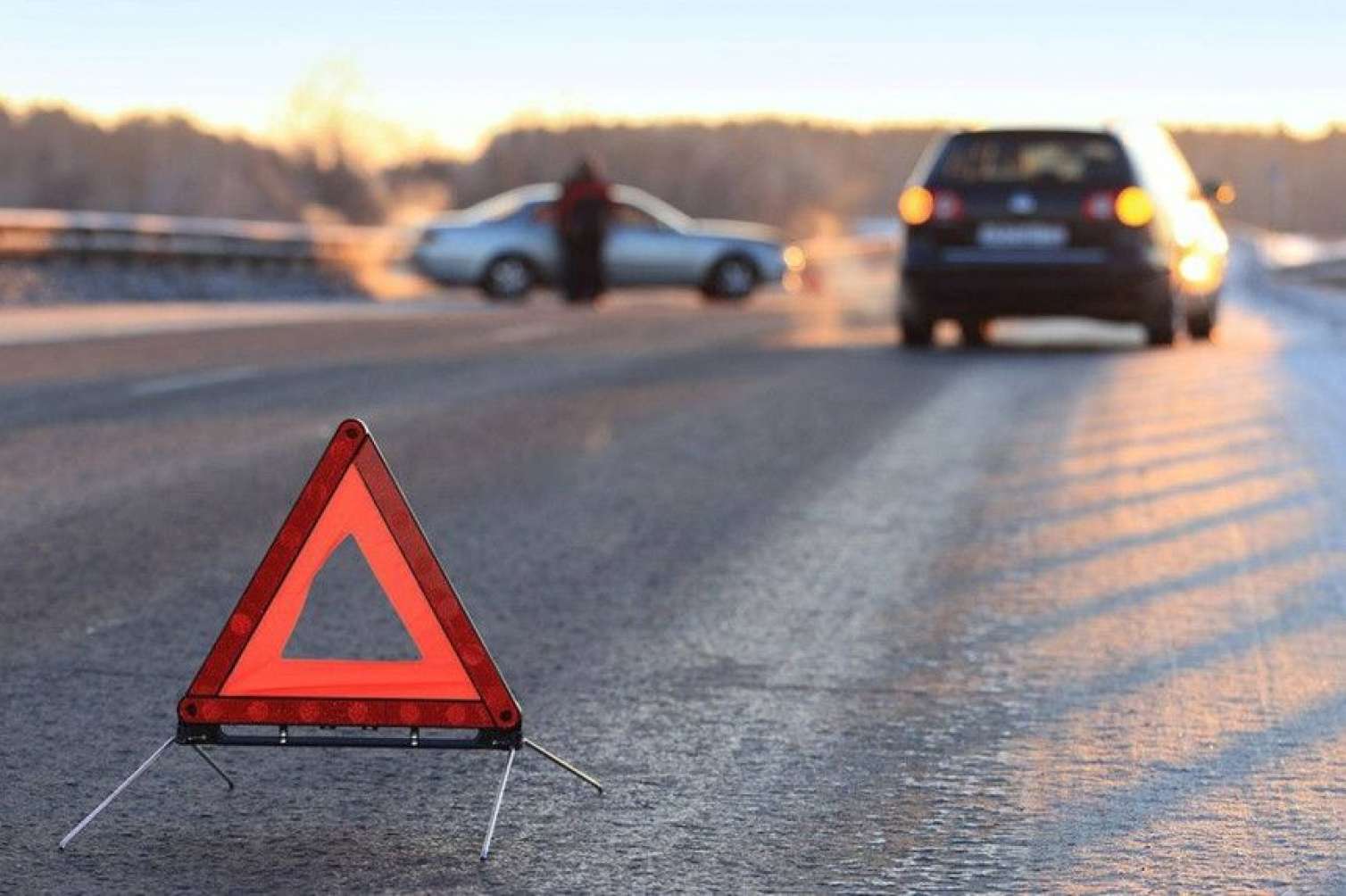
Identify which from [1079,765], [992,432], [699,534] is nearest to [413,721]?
[1079,765]

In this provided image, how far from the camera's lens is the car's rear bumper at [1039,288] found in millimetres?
18953

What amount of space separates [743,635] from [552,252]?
24.5 meters

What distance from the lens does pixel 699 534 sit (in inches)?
363

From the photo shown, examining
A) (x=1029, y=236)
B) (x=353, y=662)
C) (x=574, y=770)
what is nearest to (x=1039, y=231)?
(x=1029, y=236)

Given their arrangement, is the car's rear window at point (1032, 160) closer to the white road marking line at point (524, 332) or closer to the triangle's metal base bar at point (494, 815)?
the white road marking line at point (524, 332)

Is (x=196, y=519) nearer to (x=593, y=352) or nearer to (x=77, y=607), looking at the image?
(x=77, y=607)

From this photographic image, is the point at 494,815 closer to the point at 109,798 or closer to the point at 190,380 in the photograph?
the point at 109,798

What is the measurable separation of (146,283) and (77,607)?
2622 cm

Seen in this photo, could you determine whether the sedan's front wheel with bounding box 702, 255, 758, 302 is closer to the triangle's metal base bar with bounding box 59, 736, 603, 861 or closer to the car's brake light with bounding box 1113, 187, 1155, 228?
the car's brake light with bounding box 1113, 187, 1155, 228

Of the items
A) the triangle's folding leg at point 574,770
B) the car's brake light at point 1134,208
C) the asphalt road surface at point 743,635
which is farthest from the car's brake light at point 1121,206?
the triangle's folding leg at point 574,770

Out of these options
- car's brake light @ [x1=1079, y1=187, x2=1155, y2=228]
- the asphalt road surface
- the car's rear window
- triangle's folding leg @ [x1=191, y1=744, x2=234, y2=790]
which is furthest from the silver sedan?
triangle's folding leg @ [x1=191, y1=744, x2=234, y2=790]

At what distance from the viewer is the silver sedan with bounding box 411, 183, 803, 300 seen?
1239 inches

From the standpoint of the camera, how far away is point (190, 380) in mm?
16266

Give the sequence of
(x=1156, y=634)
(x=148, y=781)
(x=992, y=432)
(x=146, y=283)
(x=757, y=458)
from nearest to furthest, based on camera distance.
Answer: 1. (x=148, y=781)
2. (x=1156, y=634)
3. (x=757, y=458)
4. (x=992, y=432)
5. (x=146, y=283)
